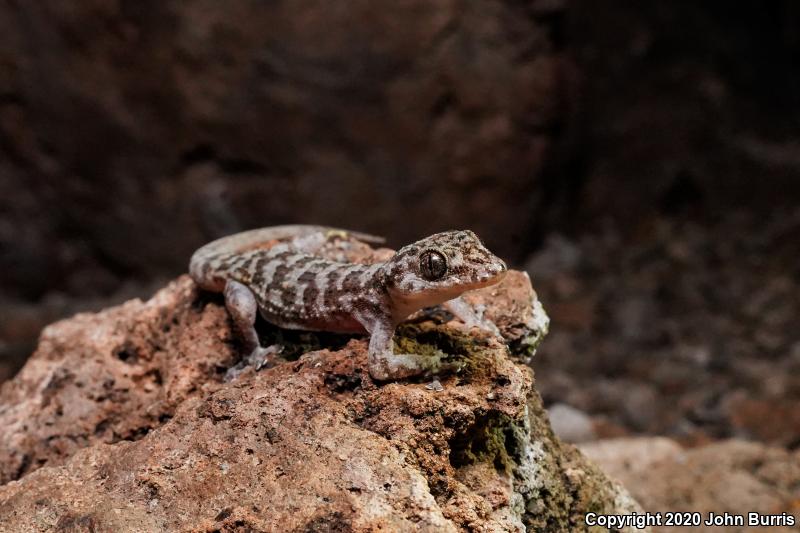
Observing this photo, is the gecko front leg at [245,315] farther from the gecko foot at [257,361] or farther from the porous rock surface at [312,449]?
the porous rock surface at [312,449]

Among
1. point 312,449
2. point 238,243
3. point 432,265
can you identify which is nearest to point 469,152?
point 238,243

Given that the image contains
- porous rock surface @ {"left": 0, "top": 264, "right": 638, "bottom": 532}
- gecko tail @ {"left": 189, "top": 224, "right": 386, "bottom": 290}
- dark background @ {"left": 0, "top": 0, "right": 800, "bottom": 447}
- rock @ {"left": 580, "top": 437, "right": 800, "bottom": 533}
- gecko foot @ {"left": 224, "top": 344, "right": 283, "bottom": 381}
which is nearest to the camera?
porous rock surface @ {"left": 0, "top": 264, "right": 638, "bottom": 532}

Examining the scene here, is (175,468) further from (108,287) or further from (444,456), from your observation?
(108,287)

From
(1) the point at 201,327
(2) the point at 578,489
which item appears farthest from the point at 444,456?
(1) the point at 201,327

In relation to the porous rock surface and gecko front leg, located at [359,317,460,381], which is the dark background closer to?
the porous rock surface

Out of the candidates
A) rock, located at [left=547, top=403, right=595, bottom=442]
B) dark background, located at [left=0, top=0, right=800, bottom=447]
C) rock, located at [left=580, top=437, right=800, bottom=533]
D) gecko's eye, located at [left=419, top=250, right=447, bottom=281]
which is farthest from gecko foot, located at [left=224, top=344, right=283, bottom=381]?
dark background, located at [left=0, top=0, right=800, bottom=447]

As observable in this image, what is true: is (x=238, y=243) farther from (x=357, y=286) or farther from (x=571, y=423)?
(x=571, y=423)
